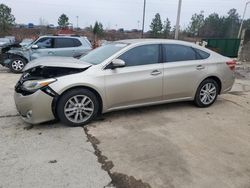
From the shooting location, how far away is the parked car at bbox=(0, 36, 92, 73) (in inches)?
445

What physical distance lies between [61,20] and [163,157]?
60313mm

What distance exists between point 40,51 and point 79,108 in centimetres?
720

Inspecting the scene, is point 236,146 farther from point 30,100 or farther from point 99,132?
point 30,100

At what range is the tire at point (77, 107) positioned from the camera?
185 inches

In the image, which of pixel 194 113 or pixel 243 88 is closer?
pixel 194 113

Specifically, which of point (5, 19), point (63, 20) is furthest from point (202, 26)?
point (5, 19)

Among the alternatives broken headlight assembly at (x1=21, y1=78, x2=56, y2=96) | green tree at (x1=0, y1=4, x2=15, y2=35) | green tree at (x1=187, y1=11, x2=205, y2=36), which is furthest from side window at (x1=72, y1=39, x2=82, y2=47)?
green tree at (x1=187, y1=11, x2=205, y2=36)

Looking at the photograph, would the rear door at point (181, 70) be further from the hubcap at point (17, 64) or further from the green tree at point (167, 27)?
the green tree at point (167, 27)

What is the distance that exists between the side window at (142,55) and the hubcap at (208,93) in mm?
1384

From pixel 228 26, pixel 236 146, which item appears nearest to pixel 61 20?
pixel 228 26

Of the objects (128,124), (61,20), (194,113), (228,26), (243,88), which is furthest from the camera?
(228,26)

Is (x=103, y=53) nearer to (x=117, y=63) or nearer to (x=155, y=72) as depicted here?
(x=117, y=63)

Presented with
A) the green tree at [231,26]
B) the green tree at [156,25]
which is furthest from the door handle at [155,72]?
the green tree at [231,26]

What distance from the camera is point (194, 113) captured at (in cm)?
580
